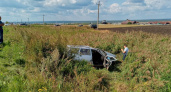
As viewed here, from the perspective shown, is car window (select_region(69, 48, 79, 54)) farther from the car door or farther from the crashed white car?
the car door

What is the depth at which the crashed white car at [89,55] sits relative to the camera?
7.76 m

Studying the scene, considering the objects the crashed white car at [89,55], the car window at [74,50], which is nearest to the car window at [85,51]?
the crashed white car at [89,55]

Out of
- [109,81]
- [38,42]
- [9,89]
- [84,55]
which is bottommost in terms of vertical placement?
[109,81]

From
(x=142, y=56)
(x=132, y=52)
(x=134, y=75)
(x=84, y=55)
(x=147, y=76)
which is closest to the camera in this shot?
(x=147, y=76)

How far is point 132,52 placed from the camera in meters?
10.7

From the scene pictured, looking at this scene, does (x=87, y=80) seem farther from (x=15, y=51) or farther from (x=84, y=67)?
(x=15, y=51)

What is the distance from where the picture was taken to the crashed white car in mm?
7762

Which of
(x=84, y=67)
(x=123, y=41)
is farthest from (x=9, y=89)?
(x=123, y=41)

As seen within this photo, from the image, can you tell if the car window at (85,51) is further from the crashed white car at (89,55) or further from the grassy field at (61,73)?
the grassy field at (61,73)

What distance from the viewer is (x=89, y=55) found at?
8797 mm

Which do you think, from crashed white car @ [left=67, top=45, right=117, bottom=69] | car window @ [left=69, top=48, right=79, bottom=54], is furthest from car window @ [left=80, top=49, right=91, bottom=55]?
car window @ [left=69, top=48, right=79, bottom=54]

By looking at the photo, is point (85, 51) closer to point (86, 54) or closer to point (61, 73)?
point (86, 54)

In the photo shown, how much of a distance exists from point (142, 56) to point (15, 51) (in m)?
8.15

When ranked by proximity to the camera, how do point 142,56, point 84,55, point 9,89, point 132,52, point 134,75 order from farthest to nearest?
1. point 132,52
2. point 142,56
3. point 84,55
4. point 134,75
5. point 9,89
